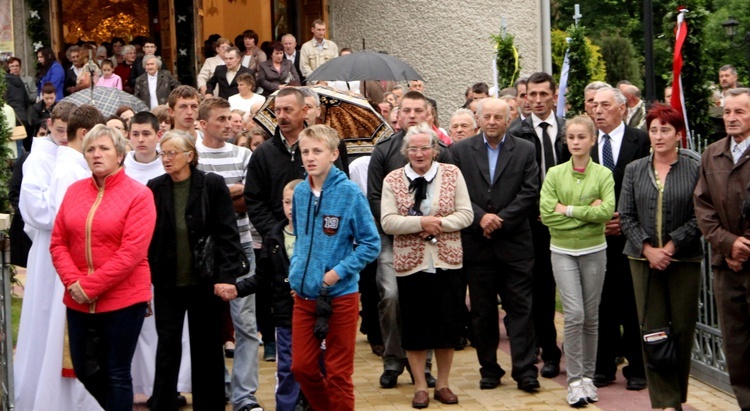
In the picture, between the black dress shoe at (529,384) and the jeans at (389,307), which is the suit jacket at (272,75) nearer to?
the jeans at (389,307)

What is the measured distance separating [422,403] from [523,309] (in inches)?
45.9

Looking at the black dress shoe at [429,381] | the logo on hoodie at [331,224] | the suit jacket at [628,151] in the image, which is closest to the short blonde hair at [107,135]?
the logo on hoodie at [331,224]

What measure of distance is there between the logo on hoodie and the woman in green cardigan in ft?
6.85

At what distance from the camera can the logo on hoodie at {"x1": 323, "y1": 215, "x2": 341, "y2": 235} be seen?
796 centimetres

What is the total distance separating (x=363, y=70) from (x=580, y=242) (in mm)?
7131

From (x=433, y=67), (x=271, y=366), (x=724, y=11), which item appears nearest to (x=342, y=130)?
(x=271, y=366)

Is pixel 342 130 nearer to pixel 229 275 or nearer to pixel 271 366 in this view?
pixel 271 366

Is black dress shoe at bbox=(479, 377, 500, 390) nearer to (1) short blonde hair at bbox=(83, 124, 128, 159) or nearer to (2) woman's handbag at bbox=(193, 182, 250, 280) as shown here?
(2) woman's handbag at bbox=(193, 182, 250, 280)

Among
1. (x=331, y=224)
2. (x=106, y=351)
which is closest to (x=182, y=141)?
(x=331, y=224)

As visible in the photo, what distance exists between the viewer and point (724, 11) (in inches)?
1678

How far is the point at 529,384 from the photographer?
9.52m

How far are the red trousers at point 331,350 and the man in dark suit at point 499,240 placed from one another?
190cm

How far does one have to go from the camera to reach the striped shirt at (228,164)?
31.0ft

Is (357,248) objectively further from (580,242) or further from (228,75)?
(228,75)
